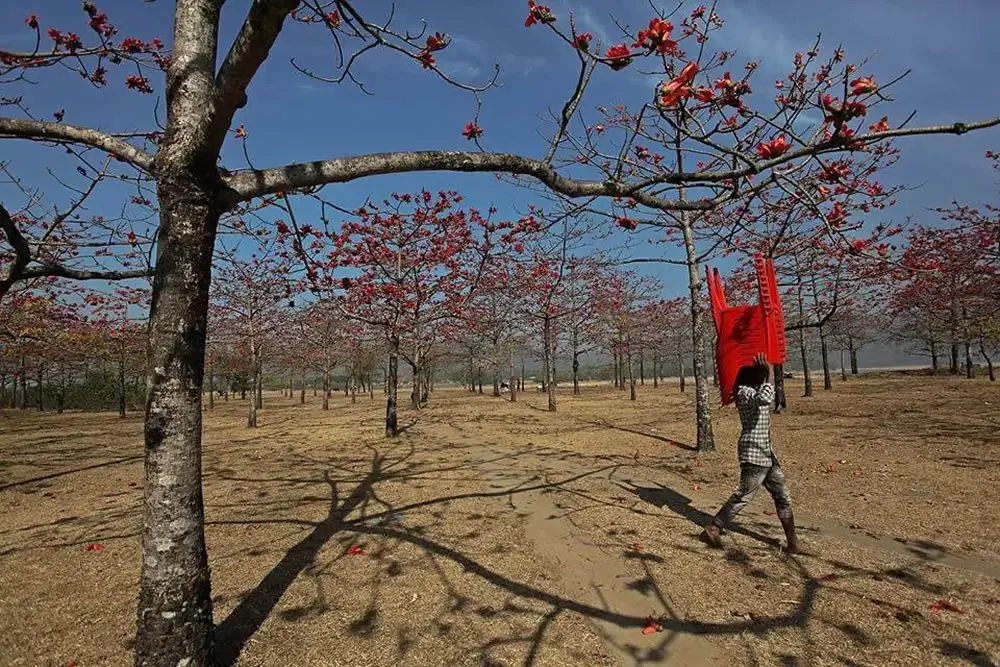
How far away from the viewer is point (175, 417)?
8.45 ft

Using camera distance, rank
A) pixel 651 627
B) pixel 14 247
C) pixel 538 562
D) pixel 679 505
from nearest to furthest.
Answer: pixel 651 627 < pixel 538 562 < pixel 14 247 < pixel 679 505

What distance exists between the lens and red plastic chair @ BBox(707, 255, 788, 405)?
14.2ft

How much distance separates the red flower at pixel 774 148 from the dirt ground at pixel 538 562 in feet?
9.67

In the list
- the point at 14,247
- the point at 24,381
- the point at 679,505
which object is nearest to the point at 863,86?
the point at 679,505

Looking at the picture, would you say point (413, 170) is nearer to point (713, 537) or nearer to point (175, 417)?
point (175, 417)

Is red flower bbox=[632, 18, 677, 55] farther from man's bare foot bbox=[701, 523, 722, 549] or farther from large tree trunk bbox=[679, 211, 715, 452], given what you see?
large tree trunk bbox=[679, 211, 715, 452]

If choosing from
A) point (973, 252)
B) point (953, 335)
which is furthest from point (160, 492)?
point (953, 335)

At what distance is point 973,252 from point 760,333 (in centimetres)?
1077

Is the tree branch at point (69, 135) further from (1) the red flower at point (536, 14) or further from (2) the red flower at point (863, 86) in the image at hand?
(2) the red flower at point (863, 86)

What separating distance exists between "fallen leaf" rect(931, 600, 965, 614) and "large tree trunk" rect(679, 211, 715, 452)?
20.6ft

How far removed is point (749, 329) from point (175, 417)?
4564 millimetres

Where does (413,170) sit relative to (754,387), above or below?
above

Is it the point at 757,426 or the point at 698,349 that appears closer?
the point at 757,426

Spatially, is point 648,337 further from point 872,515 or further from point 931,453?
point 872,515
